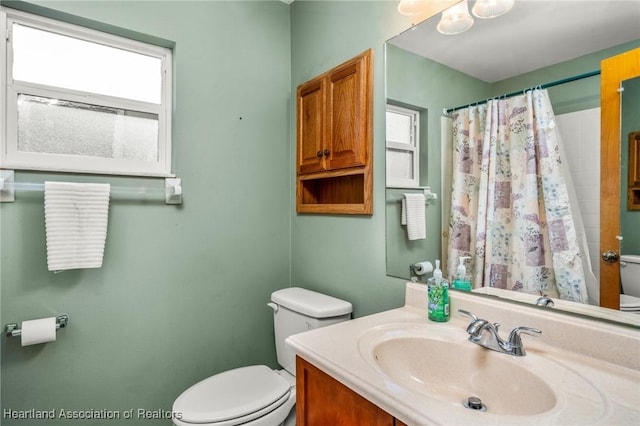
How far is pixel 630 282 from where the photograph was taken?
816 millimetres

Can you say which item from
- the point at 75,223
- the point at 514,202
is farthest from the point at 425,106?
the point at 75,223

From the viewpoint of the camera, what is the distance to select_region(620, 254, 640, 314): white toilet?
0.81 metres

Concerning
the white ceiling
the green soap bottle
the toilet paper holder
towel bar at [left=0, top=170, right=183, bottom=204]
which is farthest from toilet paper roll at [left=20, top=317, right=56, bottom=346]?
the white ceiling

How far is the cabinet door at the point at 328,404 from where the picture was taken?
742mm

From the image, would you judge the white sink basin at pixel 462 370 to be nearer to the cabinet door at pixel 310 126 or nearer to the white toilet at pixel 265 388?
the white toilet at pixel 265 388

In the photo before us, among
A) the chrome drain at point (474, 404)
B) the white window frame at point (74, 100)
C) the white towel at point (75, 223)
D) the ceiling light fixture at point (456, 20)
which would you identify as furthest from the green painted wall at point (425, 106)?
the white towel at point (75, 223)

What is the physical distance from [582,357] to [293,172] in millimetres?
1545

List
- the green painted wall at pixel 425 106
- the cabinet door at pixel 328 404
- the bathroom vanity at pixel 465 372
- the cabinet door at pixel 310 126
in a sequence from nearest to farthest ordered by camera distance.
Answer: the bathroom vanity at pixel 465 372 < the cabinet door at pixel 328 404 < the green painted wall at pixel 425 106 < the cabinet door at pixel 310 126

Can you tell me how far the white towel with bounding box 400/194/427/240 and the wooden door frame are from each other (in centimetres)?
56

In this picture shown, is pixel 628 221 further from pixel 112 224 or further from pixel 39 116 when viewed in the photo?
pixel 39 116

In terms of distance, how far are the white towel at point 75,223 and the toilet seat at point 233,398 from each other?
26.9 inches

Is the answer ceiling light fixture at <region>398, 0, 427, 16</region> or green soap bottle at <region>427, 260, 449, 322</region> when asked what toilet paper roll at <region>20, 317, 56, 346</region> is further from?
ceiling light fixture at <region>398, 0, 427, 16</region>

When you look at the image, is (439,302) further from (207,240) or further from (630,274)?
(207,240)

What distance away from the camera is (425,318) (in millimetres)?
1166
